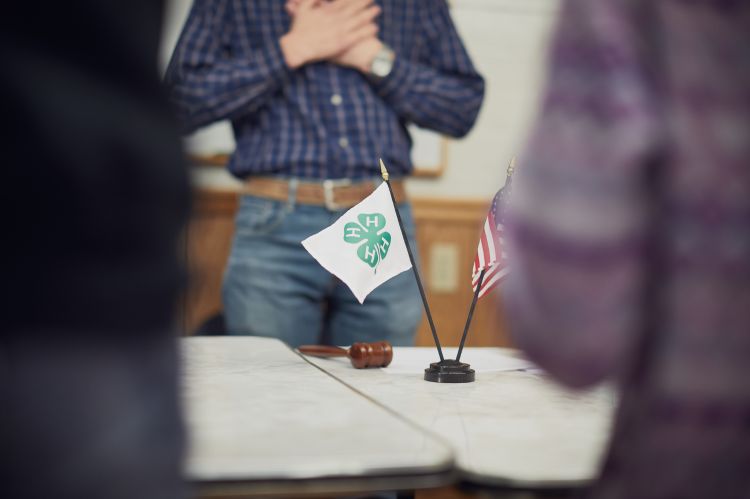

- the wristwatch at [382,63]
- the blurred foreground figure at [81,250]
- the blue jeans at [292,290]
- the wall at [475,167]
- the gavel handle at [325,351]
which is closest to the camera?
the blurred foreground figure at [81,250]

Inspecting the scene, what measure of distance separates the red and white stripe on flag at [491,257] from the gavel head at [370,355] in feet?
0.63

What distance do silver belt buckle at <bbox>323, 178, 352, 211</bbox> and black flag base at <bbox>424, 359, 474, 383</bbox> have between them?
2.11 ft

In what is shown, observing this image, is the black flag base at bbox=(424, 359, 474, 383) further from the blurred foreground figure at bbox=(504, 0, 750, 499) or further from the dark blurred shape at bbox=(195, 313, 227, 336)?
the dark blurred shape at bbox=(195, 313, 227, 336)

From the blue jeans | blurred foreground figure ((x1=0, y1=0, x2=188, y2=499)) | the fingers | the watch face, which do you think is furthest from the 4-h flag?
blurred foreground figure ((x1=0, y1=0, x2=188, y2=499))

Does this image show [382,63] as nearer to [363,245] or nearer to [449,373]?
[363,245]

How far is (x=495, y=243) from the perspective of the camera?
150 cm

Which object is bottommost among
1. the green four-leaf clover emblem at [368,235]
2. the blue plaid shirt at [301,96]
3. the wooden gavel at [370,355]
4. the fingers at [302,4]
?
the wooden gavel at [370,355]

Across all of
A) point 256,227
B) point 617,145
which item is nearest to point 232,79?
point 256,227

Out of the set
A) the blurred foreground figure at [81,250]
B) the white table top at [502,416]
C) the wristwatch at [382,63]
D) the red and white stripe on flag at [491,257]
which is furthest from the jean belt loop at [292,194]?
the blurred foreground figure at [81,250]

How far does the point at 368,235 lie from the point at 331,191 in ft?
1.69

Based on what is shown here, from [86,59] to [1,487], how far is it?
0.85 feet

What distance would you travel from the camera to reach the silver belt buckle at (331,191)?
2.03 meters

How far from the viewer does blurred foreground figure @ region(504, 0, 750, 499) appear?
0.70 meters

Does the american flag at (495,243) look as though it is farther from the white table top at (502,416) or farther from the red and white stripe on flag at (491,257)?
the white table top at (502,416)
